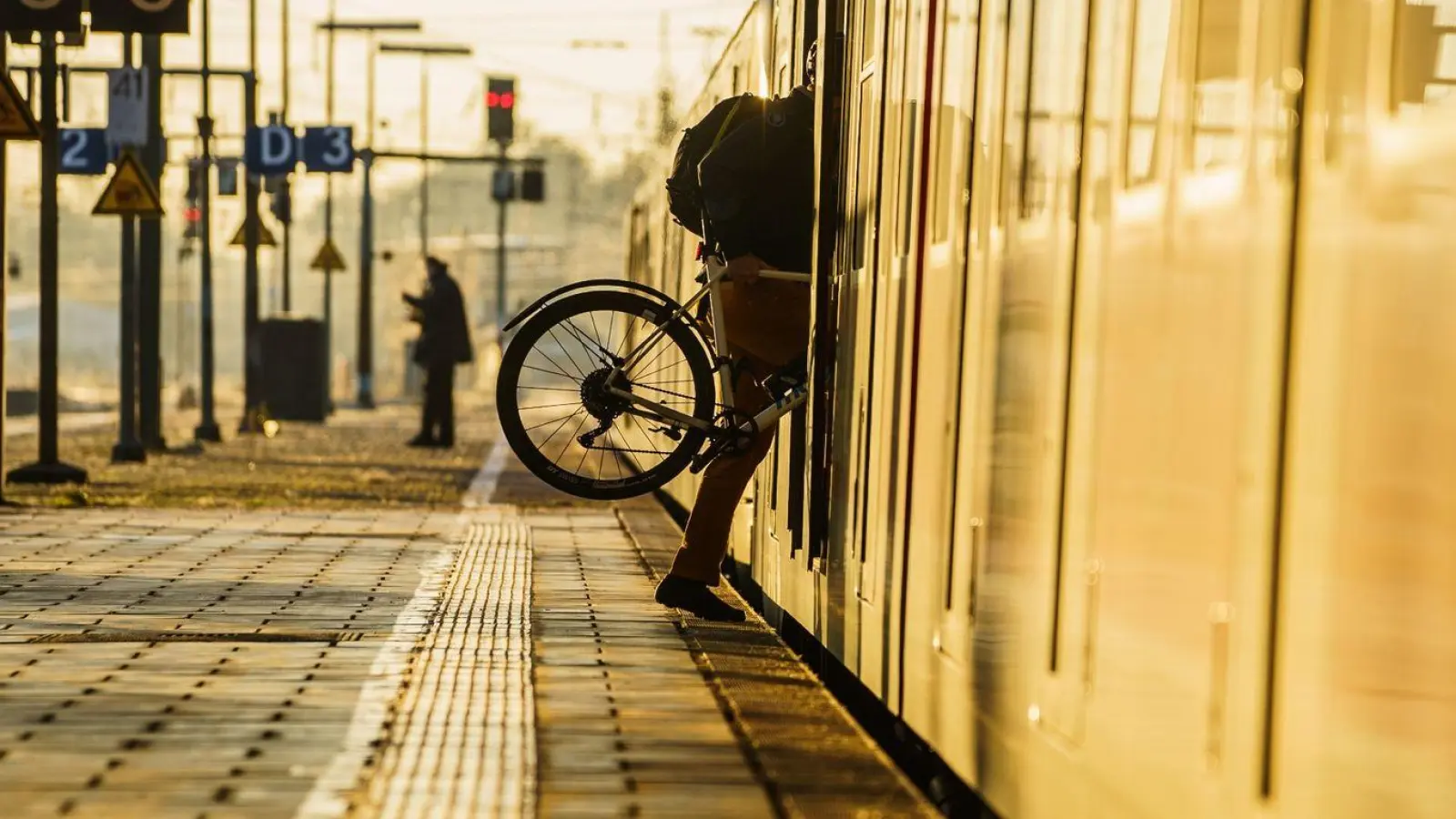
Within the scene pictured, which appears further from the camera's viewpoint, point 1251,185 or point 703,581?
point 703,581

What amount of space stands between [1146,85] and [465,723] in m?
2.94

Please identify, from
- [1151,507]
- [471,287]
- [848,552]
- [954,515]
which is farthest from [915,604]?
[471,287]

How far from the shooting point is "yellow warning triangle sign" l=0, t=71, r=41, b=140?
1433cm

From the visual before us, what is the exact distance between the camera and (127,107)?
882 inches

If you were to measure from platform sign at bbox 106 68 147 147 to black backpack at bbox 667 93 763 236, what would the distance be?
14298 millimetres

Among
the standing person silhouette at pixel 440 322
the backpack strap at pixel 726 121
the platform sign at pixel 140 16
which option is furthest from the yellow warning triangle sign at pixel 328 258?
the backpack strap at pixel 726 121

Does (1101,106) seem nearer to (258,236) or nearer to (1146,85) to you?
(1146,85)

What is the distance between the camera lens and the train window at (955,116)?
5.63 m

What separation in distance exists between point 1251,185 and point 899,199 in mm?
3186

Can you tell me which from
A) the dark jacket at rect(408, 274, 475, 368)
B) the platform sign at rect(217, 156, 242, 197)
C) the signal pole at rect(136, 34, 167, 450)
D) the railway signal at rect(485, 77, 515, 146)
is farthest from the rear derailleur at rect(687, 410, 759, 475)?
the platform sign at rect(217, 156, 242, 197)

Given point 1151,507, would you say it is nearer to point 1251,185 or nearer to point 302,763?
point 1251,185

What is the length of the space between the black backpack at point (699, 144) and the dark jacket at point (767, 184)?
3.2 inches

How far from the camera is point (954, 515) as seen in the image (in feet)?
17.9

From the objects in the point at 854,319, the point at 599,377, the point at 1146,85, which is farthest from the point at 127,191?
the point at 1146,85
